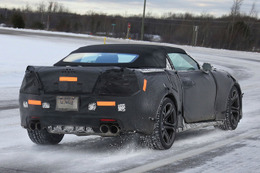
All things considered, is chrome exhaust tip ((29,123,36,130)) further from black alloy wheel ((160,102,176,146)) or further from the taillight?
black alloy wheel ((160,102,176,146))

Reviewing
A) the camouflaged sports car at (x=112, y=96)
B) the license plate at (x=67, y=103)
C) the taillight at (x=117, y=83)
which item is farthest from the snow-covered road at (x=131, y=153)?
the taillight at (x=117, y=83)

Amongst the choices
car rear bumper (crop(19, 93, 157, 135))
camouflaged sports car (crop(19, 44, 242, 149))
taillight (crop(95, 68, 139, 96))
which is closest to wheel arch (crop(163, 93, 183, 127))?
camouflaged sports car (crop(19, 44, 242, 149))

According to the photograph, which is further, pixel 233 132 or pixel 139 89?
pixel 233 132

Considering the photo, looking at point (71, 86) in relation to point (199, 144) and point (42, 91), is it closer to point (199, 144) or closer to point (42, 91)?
point (42, 91)

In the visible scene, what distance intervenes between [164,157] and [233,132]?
2.53m

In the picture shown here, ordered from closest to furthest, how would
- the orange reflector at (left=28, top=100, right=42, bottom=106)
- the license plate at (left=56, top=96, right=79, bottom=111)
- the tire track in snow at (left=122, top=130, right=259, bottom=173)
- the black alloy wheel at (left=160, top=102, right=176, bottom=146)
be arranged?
the tire track in snow at (left=122, top=130, right=259, bottom=173) < the license plate at (left=56, top=96, right=79, bottom=111) < the orange reflector at (left=28, top=100, right=42, bottom=106) < the black alloy wheel at (left=160, top=102, right=176, bottom=146)

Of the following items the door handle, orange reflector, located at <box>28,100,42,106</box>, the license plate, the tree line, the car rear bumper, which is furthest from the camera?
the tree line

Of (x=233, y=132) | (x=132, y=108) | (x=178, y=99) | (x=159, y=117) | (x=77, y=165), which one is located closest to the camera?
(x=77, y=165)

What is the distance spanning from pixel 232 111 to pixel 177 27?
97.6 metres

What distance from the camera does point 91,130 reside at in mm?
6211

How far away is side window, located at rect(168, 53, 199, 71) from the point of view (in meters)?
7.49

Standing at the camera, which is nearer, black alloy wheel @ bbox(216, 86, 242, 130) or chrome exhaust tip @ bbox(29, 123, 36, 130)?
chrome exhaust tip @ bbox(29, 123, 36, 130)

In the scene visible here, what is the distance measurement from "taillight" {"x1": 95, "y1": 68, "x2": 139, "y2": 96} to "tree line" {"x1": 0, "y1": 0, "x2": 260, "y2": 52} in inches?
2122

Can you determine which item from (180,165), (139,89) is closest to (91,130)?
(139,89)
